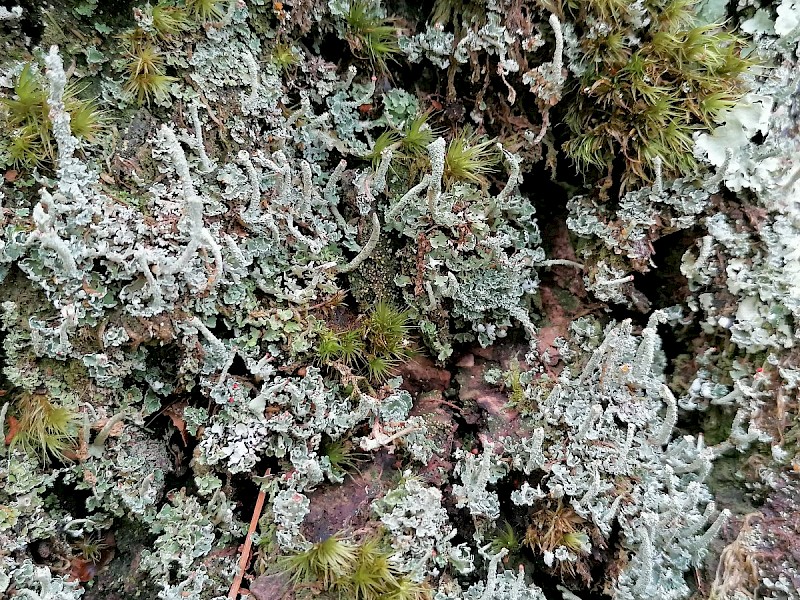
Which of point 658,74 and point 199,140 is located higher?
point 658,74

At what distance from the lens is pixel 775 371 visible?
2.52 m

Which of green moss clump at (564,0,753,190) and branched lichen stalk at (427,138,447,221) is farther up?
green moss clump at (564,0,753,190)

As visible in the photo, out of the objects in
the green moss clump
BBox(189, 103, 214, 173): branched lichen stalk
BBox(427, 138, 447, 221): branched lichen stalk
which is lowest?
BBox(189, 103, 214, 173): branched lichen stalk

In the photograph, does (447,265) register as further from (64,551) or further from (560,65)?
(64,551)

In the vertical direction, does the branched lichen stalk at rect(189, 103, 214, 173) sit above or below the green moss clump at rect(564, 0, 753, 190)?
below

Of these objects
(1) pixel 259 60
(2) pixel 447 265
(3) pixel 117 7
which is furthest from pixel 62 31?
(2) pixel 447 265

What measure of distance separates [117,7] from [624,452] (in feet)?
9.78

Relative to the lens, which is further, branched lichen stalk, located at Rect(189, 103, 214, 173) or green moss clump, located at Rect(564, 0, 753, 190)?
green moss clump, located at Rect(564, 0, 753, 190)

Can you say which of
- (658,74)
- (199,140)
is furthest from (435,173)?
(658,74)

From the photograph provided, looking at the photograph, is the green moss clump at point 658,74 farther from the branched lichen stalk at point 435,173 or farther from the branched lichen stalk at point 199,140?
the branched lichen stalk at point 199,140

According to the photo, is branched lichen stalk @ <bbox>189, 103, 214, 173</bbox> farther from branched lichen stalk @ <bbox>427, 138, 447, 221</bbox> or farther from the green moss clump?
the green moss clump

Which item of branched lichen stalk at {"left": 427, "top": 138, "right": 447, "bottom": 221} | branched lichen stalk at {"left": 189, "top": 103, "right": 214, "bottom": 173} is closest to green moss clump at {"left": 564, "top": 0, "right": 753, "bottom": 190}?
branched lichen stalk at {"left": 427, "top": 138, "right": 447, "bottom": 221}

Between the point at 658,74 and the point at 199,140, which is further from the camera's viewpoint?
the point at 658,74

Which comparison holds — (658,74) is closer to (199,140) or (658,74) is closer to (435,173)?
(435,173)
